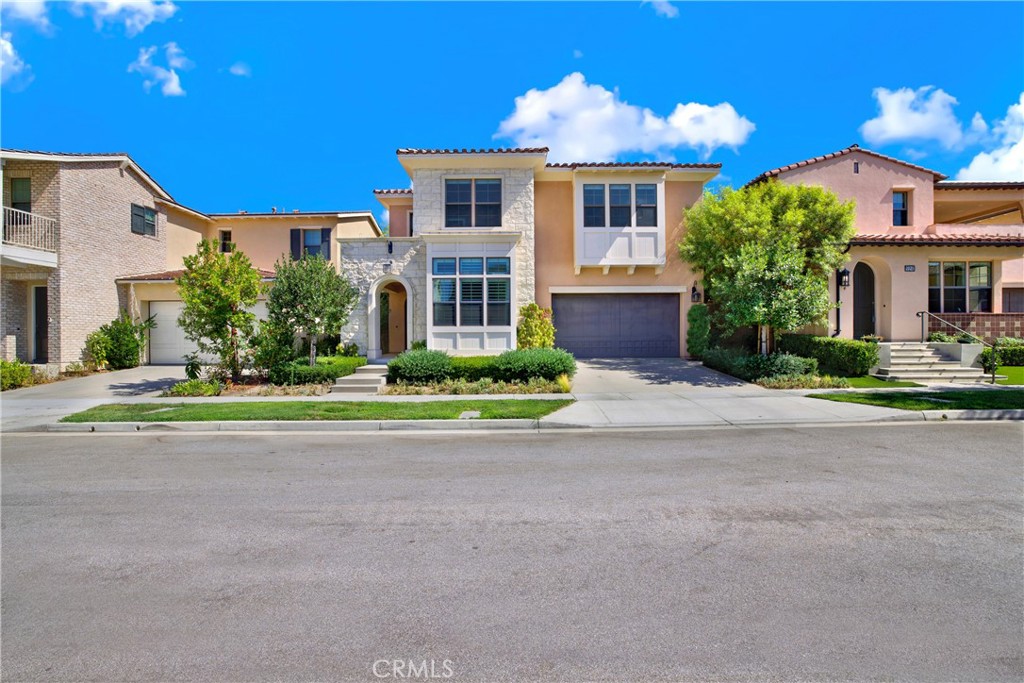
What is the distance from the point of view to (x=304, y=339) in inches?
648

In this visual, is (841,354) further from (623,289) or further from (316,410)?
(316,410)

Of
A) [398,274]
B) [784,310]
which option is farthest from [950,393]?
[398,274]

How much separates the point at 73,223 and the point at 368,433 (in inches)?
678

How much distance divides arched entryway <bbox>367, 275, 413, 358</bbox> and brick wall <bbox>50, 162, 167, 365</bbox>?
10586mm

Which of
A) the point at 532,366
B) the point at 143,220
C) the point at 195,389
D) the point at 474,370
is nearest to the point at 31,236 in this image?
the point at 143,220

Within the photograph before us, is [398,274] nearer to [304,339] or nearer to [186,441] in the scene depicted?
[304,339]

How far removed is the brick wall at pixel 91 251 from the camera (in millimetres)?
17984

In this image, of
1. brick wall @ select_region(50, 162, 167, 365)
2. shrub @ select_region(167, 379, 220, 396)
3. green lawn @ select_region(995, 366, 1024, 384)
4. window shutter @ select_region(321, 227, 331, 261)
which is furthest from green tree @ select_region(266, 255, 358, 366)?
green lawn @ select_region(995, 366, 1024, 384)

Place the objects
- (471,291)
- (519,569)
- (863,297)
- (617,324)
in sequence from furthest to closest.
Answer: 1. (617,324)
2. (863,297)
3. (471,291)
4. (519,569)

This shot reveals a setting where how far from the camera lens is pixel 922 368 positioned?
50.6ft

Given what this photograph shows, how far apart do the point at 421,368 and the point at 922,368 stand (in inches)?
602

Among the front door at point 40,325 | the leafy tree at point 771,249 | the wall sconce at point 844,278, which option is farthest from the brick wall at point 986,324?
the front door at point 40,325

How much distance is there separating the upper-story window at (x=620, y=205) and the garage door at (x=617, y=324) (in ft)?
9.40

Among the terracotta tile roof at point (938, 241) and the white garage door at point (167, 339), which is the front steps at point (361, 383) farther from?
the terracotta tile roof at point (938, 241)
